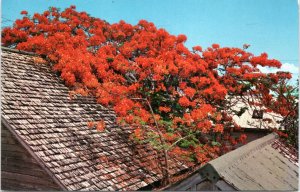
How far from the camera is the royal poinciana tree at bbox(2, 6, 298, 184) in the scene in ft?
35.8

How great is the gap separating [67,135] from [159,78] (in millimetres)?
4588

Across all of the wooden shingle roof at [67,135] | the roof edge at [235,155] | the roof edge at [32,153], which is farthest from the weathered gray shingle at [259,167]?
the roof edge at [32,153]

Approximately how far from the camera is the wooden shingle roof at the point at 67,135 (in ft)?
24.8

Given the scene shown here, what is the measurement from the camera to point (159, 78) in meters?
12.3

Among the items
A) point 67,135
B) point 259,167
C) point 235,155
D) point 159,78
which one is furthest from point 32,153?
point 159,78

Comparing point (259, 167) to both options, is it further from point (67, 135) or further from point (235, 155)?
point (67, 135)

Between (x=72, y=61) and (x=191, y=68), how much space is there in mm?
3969

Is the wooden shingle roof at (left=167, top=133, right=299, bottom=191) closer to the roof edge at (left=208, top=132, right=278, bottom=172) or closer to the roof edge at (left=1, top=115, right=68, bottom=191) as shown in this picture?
the roof edge at (left=208, top=132, right=278, bottom=172)

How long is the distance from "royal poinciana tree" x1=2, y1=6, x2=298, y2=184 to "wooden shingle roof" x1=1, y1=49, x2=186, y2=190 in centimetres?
43

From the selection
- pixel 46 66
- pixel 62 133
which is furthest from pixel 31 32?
pixel 62 133

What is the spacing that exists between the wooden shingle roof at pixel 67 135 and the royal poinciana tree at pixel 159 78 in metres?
0.43

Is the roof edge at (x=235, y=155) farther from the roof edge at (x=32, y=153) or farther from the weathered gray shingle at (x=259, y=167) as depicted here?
the roof edge at (x=32, y=153)

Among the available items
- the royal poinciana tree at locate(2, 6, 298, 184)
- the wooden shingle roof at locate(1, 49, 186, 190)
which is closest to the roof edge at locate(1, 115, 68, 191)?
the wooden shingle roof at locate(1, 49, 186, 190)

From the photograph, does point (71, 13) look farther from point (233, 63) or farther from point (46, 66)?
point (233, 63)
